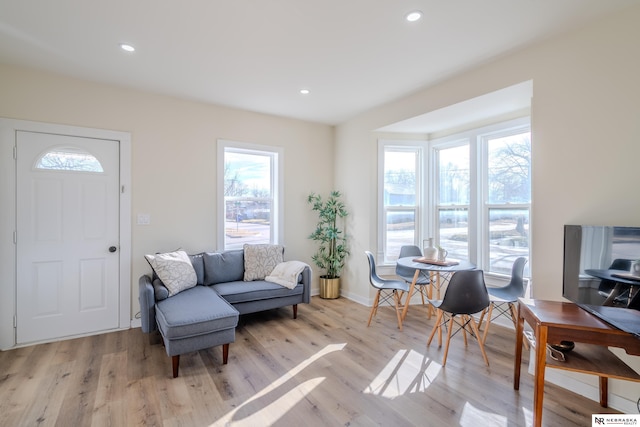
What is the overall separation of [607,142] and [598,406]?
1.83m

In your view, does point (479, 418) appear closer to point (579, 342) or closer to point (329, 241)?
point (579, 342)

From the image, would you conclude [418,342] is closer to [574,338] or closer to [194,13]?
[574,338]

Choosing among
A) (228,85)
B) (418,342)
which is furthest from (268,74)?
(418,342)

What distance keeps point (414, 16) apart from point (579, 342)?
2359 mm

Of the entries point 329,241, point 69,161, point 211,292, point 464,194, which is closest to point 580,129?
point 464,194

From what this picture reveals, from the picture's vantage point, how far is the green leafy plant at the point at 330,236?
185 inches

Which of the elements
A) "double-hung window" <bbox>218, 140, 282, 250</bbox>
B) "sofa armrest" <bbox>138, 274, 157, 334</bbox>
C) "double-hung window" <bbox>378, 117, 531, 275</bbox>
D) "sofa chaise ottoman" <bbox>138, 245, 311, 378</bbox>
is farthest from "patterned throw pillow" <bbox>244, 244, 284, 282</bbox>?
"double-hung window" <bbox>378, 117, 531, 275</bbox>

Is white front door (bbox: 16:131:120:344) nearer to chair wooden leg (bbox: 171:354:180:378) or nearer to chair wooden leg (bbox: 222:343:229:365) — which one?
chair wooden leg (bbox: 171:354:180:378)

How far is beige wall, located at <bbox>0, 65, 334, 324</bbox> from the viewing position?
10.0 feet

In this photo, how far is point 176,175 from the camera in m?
3.76

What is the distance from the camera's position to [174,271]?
126 inches

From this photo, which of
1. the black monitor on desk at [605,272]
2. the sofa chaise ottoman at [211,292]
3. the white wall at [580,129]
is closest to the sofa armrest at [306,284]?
the sofa chaise ottoman at [211,292]

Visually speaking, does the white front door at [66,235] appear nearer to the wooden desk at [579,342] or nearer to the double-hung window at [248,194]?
the double-hung window at [248,194]

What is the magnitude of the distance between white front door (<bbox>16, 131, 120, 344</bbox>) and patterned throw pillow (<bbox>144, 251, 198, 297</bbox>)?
63 centimetres
